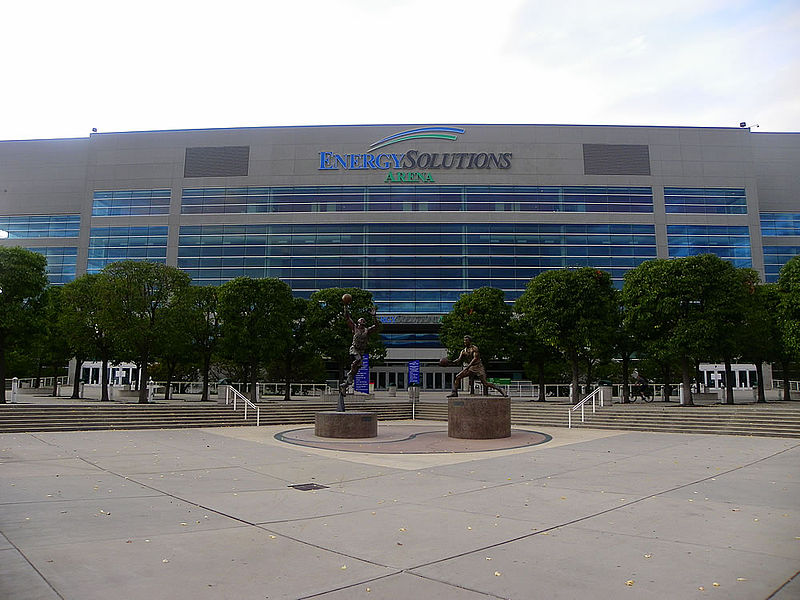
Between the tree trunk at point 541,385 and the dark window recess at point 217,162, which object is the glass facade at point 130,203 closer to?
the dark window recess at point 217,162

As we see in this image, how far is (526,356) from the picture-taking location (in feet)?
129

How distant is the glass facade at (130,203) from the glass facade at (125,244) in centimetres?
194

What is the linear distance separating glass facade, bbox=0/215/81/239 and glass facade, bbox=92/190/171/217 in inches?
225

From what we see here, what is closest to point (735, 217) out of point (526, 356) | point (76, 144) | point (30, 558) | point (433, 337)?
point (433, 337)

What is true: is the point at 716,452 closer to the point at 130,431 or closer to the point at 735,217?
the point at 130,431

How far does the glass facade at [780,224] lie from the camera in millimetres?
71188

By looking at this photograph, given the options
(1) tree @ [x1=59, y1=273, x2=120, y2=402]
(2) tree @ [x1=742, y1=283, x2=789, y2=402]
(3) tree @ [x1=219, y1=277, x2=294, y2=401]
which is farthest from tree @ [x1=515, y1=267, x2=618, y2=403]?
(1) tree @ [x1=59, y1=273, x2=120, y2=402]

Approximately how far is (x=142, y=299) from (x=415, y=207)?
39507 millimetres

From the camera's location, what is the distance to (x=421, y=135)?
2635 inches

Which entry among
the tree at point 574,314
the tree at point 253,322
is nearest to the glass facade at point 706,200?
the tree at point 574,314

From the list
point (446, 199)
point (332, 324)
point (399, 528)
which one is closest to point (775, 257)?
point (446, 199)

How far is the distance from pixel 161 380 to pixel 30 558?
4920cm

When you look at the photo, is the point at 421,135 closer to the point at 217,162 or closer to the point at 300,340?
the point at 217,162

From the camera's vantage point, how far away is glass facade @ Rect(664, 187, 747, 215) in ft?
215
